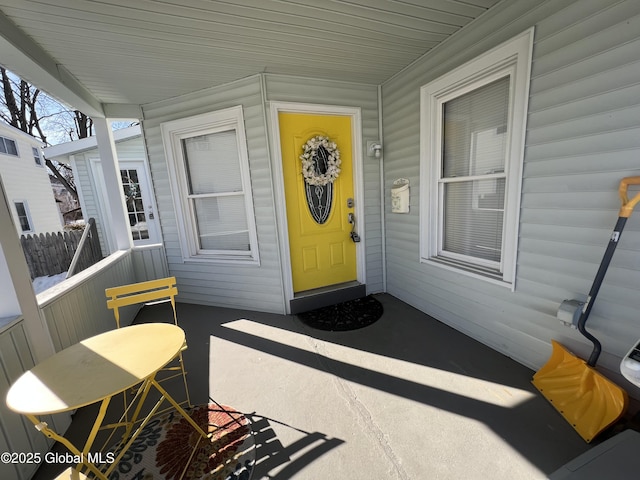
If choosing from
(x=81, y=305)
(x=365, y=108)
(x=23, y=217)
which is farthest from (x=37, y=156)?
(x=365, y=108)

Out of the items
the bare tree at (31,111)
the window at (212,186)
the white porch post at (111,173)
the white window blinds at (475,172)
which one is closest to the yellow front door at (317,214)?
the window at (212,186)

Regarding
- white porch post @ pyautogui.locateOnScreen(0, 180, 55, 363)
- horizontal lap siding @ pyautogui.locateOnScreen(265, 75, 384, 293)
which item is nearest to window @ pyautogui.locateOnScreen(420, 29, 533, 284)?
horizontal lap siding @ pyautogui.locateOnScreen(265, 75, 384, 293)

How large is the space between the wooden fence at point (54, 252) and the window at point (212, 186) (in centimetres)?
241

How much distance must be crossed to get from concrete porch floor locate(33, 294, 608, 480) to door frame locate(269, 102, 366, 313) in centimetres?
74

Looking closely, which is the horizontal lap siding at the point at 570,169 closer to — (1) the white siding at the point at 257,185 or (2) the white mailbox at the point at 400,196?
(2) the white mailbox at the point at 400,196

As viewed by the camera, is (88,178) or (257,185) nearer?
(257,185)

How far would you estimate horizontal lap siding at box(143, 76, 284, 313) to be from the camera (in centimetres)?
301

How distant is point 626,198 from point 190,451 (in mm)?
2781

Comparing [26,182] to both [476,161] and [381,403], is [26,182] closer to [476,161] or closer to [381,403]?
[381,403]

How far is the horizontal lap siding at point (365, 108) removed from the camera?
2.95m

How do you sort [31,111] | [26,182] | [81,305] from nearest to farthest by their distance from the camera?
[81,305] → [26,182] → [31,111]

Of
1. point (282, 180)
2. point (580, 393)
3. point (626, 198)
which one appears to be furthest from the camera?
point (282, 180)

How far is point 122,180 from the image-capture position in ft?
18.4

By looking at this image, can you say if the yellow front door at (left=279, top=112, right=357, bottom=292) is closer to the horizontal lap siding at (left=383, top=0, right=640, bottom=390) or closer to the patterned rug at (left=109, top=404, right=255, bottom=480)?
the horizontal lap siding at (left=383, top=0, right=640, bottom=390)
